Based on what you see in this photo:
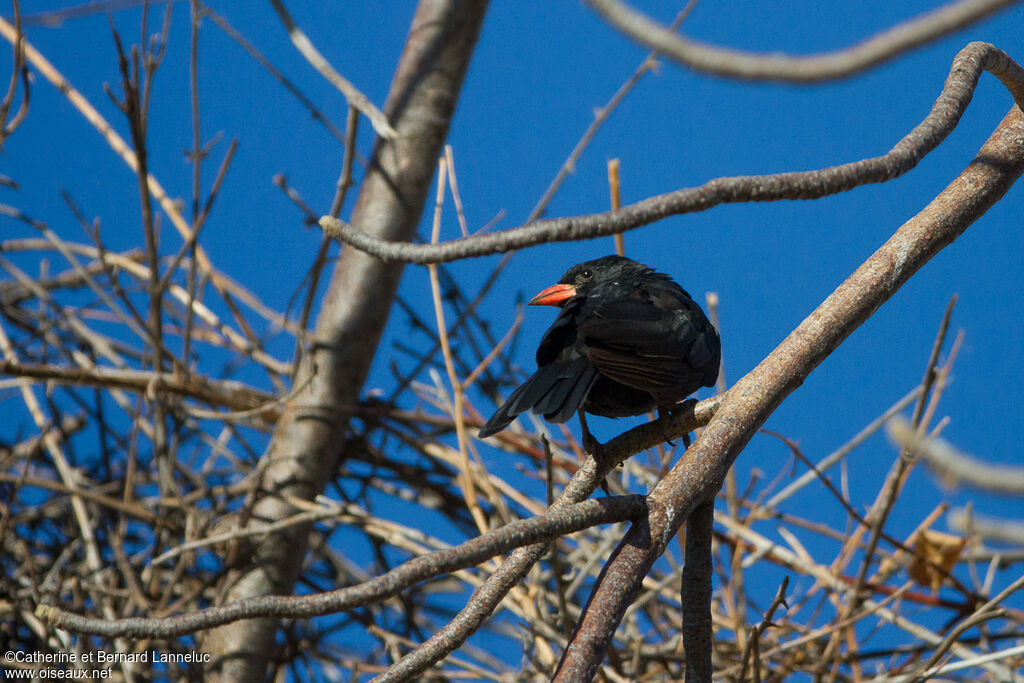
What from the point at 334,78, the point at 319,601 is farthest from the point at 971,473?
the point at 334,78

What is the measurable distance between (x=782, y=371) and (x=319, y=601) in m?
0.78

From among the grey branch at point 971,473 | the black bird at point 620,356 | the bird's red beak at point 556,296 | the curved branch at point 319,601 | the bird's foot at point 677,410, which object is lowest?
the grey branch at point 971,473

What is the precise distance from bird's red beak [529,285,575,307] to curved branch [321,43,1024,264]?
1472 mm

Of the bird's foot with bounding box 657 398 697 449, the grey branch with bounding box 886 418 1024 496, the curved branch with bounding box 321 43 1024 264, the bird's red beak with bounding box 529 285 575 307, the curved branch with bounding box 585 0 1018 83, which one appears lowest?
the grey branch with bounding box 886 418 1024 496

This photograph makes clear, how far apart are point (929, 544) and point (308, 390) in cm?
192

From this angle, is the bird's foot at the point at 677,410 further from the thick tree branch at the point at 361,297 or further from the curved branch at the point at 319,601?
the thick tree branch at the point at 361,297

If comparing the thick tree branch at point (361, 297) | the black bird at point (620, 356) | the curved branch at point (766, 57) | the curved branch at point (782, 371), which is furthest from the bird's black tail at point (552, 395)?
the curved branch at point (766, 57)

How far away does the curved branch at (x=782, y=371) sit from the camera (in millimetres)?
1189

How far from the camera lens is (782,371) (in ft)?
4.74

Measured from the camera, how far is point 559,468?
3.18 m

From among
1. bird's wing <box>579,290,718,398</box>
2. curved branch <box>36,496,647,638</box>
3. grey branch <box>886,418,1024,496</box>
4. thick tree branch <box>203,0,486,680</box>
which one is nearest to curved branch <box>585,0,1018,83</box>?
grey branch <box>886,418,1024,496</box>

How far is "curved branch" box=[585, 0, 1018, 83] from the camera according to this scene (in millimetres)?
539

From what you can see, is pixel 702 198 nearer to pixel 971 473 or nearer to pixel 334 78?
pixel 971 473

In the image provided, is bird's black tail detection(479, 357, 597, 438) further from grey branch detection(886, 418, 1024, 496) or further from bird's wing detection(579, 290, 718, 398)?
grey branch detection(886, 418, 1024, 496)
